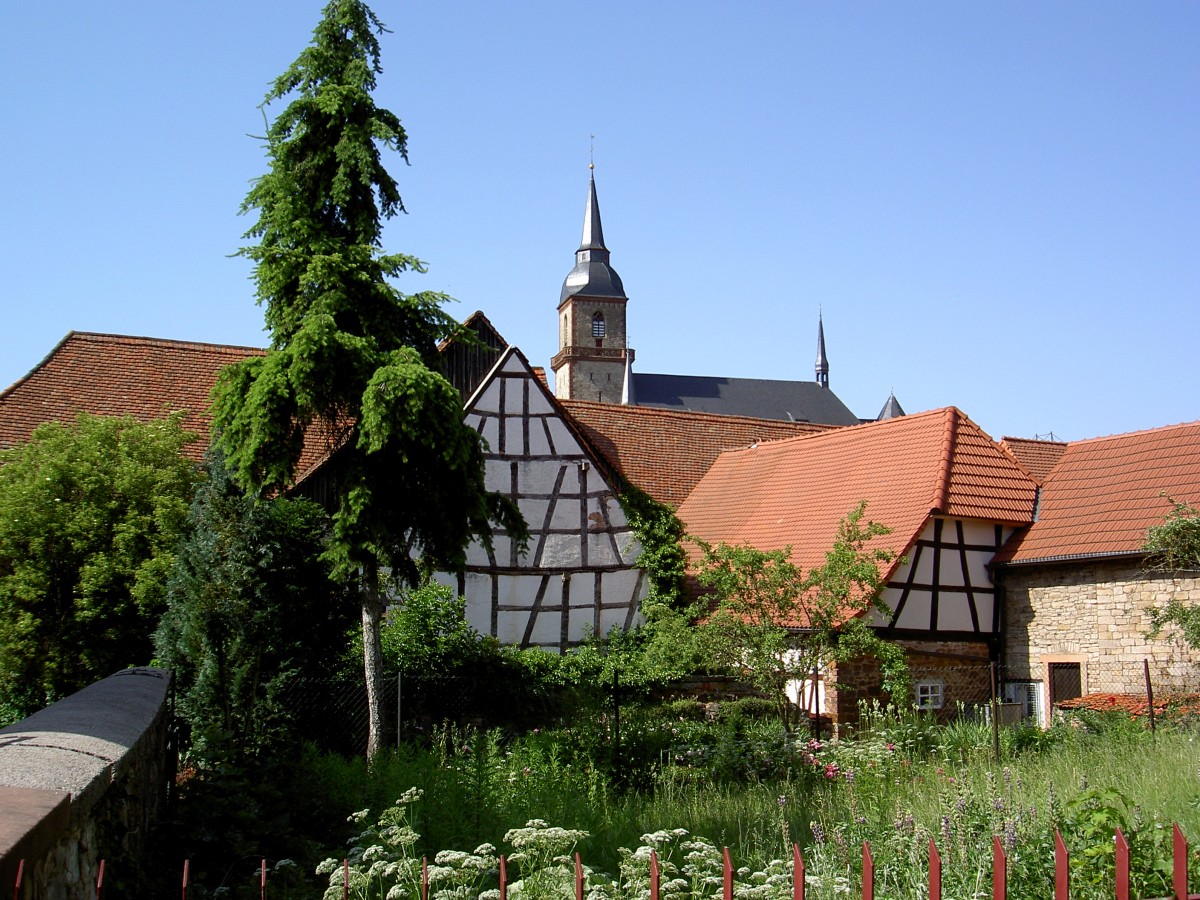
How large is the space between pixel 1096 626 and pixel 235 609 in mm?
13408

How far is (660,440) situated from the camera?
27.8 meters

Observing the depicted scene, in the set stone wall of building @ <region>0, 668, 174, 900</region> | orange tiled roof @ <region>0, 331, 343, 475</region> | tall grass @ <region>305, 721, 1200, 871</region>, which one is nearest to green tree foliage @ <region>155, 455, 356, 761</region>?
tall grass @ <region>305, 721, 1200, 871</region>

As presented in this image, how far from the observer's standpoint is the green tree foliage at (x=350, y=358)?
1316 cm

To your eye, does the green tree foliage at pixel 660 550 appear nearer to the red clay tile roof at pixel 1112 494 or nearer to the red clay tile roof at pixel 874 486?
the red clay tile roof at pixel 874 486

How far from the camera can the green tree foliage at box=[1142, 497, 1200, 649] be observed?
679 inches

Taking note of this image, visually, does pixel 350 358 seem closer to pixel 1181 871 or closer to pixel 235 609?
pixel 235 609

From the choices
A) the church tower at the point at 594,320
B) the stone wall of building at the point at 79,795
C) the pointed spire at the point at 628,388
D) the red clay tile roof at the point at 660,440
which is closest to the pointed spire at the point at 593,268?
the church tower at the point at 594,320

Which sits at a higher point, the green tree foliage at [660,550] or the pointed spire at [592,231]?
the pointed spire at [592,231]

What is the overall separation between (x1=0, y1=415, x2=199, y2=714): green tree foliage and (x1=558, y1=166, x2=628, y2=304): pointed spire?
65588 mm

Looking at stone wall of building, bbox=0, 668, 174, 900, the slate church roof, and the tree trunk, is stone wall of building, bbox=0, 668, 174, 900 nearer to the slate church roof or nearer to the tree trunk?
the tree trunk

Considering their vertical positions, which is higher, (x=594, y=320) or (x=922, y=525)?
(x=594, y=320)

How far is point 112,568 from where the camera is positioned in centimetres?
1566

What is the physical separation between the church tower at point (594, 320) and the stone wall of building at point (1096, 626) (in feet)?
198

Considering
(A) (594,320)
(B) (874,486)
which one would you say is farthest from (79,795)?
(A) (594,320)
